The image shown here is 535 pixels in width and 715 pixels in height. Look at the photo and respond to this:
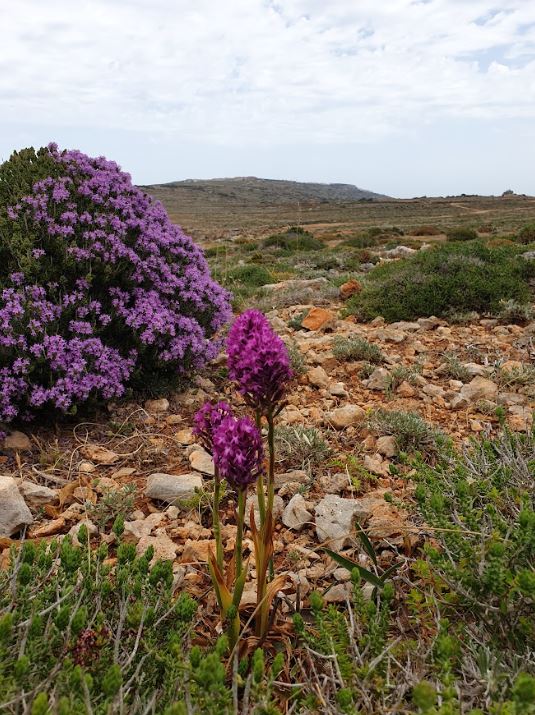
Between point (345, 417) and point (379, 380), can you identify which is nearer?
point (345, 417)

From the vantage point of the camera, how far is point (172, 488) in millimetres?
3672

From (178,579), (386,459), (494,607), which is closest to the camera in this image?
(494,607)

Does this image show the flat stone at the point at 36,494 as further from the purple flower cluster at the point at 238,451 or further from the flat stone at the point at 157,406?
the purple flower cluster at the point at 238,451

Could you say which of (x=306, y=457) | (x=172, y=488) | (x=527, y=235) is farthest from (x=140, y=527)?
(x=527, y=235)

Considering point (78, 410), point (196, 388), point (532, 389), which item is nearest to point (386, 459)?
point (532, 389)

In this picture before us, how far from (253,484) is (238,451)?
542mm

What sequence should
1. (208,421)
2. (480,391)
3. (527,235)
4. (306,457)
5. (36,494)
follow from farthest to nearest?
(527,235) < (480,391) < (306,457) < (36,494) < (208,421)

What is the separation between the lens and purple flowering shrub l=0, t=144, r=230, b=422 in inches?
176

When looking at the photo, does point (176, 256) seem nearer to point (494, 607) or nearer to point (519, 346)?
point (519, 346)

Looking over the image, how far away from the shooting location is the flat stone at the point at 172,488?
11.9 ft

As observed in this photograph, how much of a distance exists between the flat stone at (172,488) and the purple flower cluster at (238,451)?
171 centimetres

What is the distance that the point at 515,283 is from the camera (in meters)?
7.75

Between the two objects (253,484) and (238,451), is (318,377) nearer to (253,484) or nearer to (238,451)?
(253,484)

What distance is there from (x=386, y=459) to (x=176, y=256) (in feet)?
10.1
